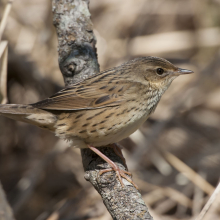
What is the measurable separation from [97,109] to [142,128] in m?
2.78

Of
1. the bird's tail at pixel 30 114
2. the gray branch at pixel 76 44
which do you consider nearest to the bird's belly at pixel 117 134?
the gray branch at pixel 76 44

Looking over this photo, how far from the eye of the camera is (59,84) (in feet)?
18.8

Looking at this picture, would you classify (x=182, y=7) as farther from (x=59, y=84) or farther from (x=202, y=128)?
(x=59, y=84)

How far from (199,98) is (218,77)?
57 centimetres

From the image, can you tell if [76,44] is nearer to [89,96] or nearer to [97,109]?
[89,96]

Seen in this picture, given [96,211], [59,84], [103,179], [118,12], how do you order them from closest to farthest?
[103,179] < [96,211] < [59,84] < [118,12]

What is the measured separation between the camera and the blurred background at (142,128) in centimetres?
508

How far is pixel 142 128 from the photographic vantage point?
6145mm

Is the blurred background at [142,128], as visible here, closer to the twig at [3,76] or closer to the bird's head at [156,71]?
the twig at [3,76]

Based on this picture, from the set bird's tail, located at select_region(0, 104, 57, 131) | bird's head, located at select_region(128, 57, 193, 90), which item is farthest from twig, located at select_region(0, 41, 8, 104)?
bird's head, located at select_region(128, 57, 193, 90)

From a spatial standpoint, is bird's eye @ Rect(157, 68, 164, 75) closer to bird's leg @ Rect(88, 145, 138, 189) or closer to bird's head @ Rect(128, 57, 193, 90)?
bird's head @ Rect(128, 57, 193, 90)

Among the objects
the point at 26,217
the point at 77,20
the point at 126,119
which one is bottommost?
the point at 26,217

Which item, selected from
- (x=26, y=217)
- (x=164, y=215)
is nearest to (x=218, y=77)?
(x=164, y=215)

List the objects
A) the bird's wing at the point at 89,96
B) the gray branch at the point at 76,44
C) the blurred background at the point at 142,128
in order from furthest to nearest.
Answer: the blurred background at the point at 142,128 < the gray branch at the point at 76,44 < the bird's wing at the point at 89,96
